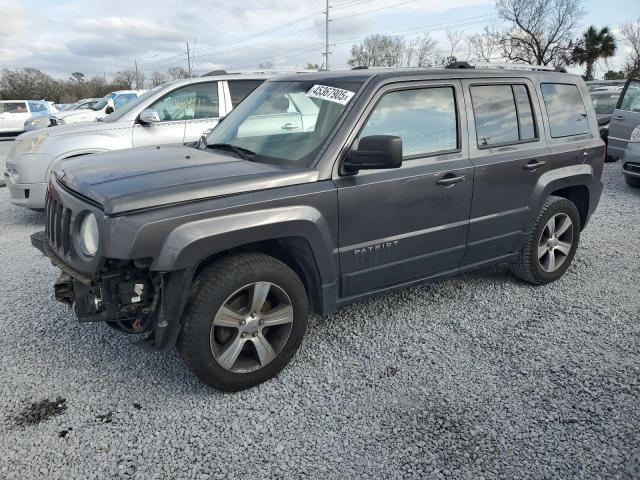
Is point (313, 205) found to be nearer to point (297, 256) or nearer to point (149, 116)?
point (297, 256)

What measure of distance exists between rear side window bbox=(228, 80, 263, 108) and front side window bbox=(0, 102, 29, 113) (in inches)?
729

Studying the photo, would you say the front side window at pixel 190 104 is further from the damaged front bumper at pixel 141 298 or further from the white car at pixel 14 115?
the white car at pixel 14 115

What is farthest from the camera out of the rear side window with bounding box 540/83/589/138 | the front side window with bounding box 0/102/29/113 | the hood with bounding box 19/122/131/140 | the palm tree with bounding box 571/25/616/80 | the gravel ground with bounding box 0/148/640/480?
the palm tree with bounding box 571/25/616/80

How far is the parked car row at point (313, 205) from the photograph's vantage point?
8.61 feet

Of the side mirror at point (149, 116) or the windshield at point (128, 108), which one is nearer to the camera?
the side mirror at point (149, 116)

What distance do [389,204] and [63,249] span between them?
1963 mm

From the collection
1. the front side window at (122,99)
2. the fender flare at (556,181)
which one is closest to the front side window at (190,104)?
the fender flare at (556,181)

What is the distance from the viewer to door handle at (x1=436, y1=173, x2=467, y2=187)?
11.3ft

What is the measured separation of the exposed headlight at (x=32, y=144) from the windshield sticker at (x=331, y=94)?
438 centimetres

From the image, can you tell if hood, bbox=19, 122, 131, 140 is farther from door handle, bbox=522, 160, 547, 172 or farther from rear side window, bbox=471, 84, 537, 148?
door handle, bbox=522, 160, 547, 172

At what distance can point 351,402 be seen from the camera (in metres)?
2.87

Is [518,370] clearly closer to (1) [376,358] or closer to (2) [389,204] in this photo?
(1) [376,358]

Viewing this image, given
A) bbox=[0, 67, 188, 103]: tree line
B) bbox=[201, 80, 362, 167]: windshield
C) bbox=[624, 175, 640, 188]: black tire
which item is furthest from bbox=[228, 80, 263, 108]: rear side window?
bbox=[0, 67, 188, 103]: tree line

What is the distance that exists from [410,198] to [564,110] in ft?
6.65
